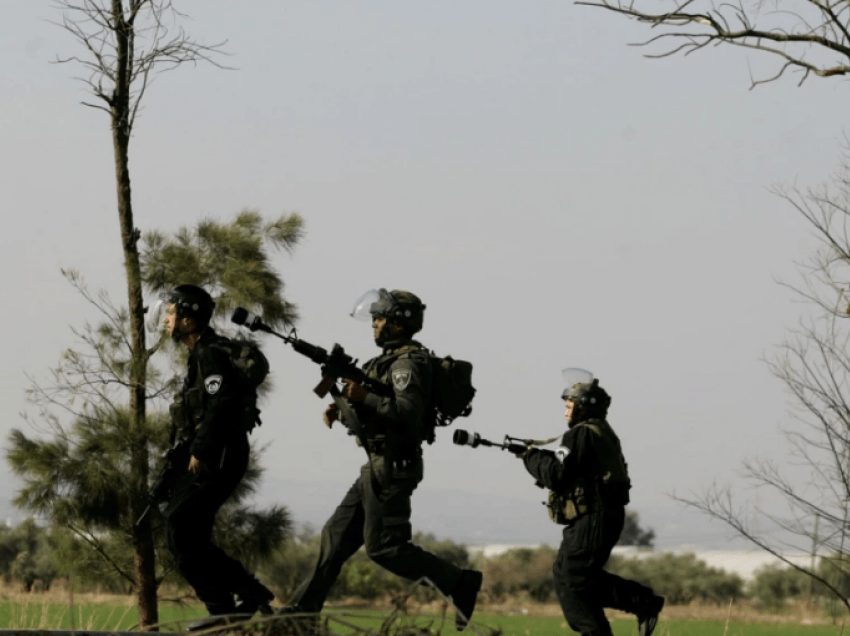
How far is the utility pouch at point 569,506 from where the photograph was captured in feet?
24.4

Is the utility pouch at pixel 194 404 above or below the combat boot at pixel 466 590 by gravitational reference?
above

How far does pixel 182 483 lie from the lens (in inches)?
255

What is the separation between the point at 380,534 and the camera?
6.72m

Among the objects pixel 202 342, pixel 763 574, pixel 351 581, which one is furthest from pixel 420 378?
pixel 763 574

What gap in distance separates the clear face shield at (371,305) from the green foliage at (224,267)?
4239 millimetres

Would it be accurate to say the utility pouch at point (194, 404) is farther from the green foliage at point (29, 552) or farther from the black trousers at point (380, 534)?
the green foliage at point (29, 552)

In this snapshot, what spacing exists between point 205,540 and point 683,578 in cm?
3295

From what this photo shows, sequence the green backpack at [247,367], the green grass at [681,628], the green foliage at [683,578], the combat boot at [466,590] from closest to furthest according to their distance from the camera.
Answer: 1. the green backpack at [247,367]
2. the combat boot at [466,590]
3. the green grass at [681,628]
4. the green foliage at [683,578]

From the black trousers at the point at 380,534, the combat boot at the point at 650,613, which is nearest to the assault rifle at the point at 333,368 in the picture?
the black trousers at the point at 380,534

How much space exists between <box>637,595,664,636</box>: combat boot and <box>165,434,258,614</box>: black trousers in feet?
7.62

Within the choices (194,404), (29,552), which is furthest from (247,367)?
(29,552)

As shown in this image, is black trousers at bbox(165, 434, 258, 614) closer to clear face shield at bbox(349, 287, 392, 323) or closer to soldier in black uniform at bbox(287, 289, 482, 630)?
soldier in black uniform at bbox(287, 289, 482, 630)

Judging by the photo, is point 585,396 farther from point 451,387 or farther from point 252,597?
point 252,597

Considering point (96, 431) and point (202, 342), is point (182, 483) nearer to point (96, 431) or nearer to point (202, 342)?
point (202, 342)
